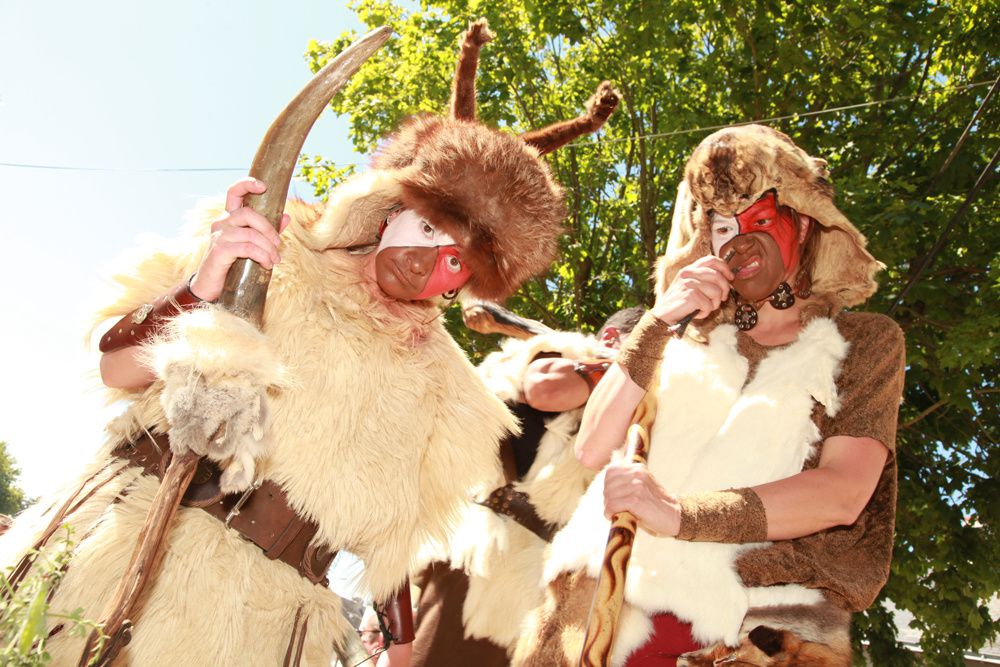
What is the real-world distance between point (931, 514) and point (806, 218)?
5160 millimetres

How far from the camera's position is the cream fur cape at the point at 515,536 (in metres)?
2.93

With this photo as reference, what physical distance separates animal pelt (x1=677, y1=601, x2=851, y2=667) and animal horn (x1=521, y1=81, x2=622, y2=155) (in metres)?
1.71

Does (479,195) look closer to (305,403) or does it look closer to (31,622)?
(305,403)

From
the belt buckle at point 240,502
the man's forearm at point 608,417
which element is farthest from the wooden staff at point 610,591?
the belt buckle at point 240,502

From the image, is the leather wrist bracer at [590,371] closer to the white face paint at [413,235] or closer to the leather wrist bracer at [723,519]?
the white face paint at [413,235]

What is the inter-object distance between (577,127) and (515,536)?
5.20ft

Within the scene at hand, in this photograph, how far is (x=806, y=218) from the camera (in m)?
2.38

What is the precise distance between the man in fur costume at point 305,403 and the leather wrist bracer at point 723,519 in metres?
0.76

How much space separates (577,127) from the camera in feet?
9.20

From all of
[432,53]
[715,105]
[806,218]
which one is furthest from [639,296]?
[806,218]

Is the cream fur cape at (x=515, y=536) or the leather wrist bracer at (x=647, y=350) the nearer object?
the leather wrist bracer at (x=647, y=350)

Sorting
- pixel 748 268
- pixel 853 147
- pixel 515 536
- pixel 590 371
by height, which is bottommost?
pixel 853 147

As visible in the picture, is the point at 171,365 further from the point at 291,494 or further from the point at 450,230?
the point at 450,230

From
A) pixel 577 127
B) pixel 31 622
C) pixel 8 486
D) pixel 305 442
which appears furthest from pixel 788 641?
pixel 8 486
